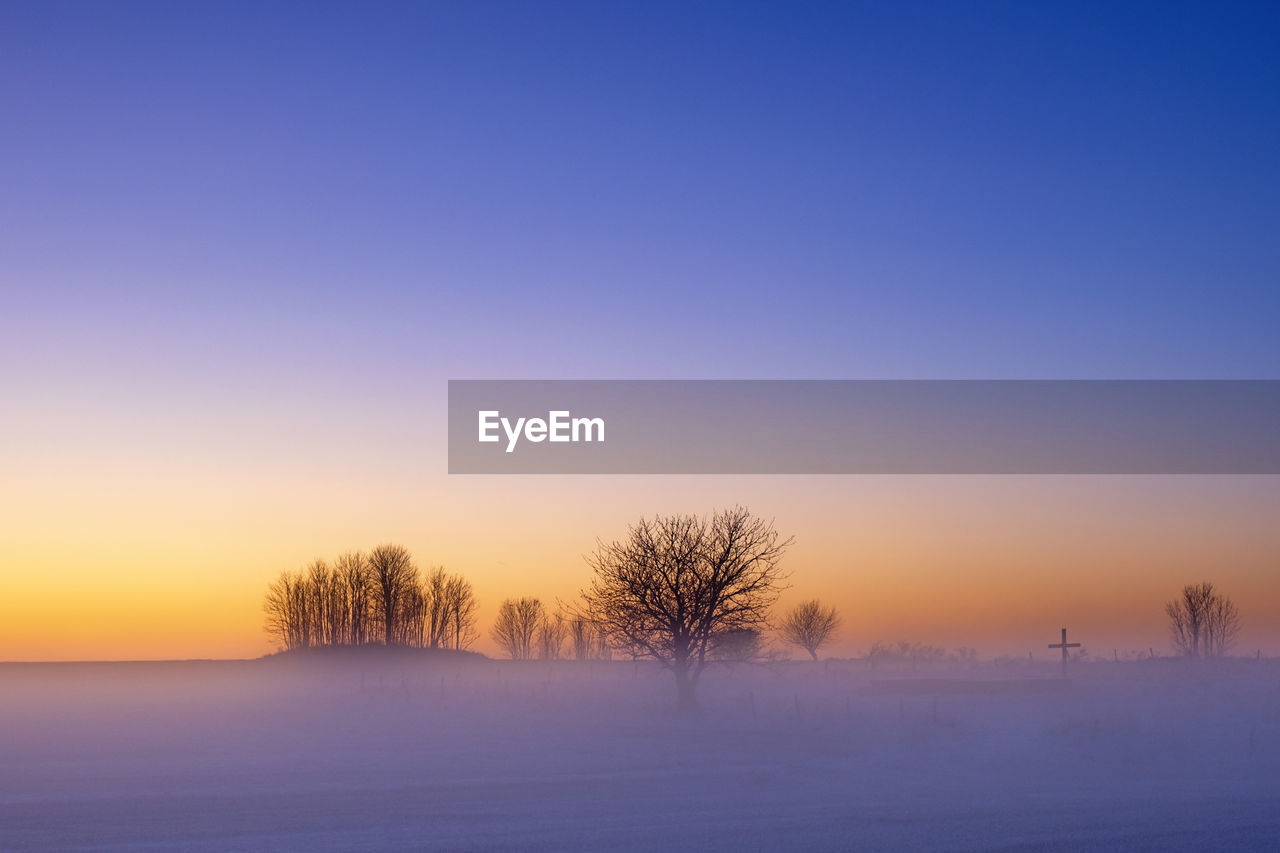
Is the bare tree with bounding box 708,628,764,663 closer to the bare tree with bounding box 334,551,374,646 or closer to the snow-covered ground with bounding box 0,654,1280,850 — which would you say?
the snow-covered ground with bounding box 0,654,1280,850

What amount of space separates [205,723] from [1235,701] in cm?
5424

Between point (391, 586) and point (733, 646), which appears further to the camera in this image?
point (391, 586)

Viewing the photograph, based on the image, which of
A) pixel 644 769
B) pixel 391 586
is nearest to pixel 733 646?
pixel 644 769

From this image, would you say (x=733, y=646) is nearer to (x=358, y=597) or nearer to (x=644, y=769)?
(x=644, y=769)

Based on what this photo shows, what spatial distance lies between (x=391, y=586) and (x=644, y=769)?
116 m

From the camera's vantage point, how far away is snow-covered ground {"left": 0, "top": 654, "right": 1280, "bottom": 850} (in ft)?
80.8

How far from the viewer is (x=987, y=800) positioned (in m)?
30.6

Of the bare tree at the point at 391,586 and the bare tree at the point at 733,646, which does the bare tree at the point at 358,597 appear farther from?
the bare tree at the point at 733,646

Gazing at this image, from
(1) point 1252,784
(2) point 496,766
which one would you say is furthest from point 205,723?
(1) point 1252,784

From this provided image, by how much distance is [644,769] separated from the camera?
3797 centimetres

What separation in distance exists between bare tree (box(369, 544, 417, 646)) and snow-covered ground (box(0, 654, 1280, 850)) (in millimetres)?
69614

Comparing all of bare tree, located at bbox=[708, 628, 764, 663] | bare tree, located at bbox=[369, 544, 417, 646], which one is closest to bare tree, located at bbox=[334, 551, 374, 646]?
bare tree, located at bbox=[369, 544, 417, 646]

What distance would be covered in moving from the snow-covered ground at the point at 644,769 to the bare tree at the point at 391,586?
69614 millimetres

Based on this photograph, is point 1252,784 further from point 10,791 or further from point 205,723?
point 205,723
